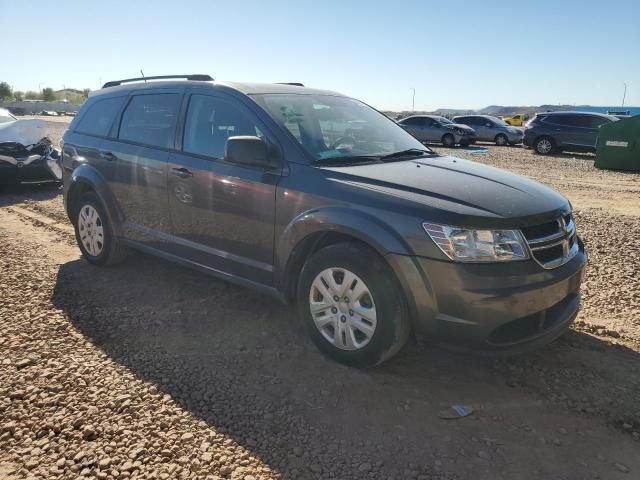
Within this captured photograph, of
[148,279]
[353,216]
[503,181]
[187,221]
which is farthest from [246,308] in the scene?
[503,181]

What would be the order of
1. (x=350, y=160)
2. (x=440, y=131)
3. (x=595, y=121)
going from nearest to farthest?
(x=350, y=160), (x=595, y=121), (x=440, y=131)

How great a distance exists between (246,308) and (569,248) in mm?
2450

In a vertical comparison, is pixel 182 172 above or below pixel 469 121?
below

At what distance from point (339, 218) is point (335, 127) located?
3.80 ft

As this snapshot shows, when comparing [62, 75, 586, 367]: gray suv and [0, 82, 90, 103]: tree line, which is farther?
[0, 82, 90, 103]: tree line

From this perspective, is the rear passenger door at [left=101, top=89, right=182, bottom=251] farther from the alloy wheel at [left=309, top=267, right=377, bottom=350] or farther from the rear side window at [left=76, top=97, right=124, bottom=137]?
the alloy wheel at [left=309, top=267, right=377, bottom=350]

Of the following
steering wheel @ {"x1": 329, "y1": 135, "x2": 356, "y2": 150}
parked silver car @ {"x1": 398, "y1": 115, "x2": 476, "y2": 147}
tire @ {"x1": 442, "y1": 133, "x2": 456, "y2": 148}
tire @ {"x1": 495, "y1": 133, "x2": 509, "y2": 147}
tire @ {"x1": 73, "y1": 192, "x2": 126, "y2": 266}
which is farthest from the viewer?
tire @ {"x1": 495, "y1": 133, "x2": 509, "y2": 147}

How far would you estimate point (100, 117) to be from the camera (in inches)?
203

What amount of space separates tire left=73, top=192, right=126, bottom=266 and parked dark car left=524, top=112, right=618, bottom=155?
17178 millimetres

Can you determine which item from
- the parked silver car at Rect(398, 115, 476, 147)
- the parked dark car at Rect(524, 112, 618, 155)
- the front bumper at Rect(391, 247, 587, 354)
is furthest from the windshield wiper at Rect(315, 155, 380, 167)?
the parked silver car at Rect(398, 115, 476, 147)

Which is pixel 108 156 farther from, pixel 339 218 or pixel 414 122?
pixel 414 122

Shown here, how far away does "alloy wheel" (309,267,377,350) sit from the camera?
123 inches

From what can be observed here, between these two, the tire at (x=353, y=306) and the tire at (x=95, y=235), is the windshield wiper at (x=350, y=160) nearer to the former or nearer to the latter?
the tire at (x=353, y=306)

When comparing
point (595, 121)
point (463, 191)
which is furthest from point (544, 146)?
point (463, 191)
